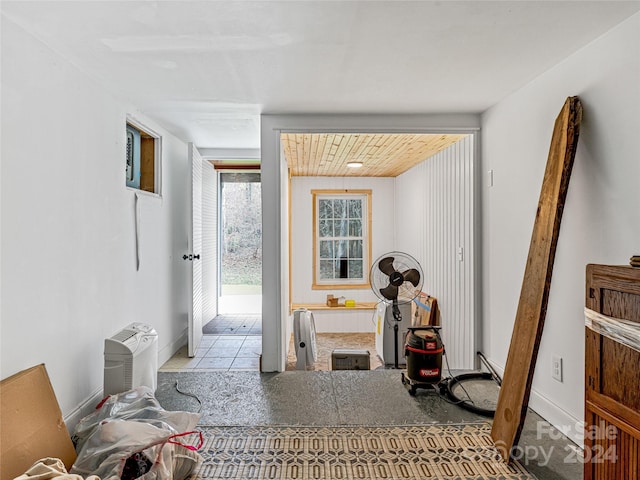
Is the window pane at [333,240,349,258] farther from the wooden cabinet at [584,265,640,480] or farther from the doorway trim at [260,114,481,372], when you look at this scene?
the wooden cabinet at [584,265,640,480]

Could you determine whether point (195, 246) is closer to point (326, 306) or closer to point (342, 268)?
point (326, 306)

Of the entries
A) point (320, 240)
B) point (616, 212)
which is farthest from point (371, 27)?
point (320, 240)

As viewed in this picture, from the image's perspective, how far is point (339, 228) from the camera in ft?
21.5

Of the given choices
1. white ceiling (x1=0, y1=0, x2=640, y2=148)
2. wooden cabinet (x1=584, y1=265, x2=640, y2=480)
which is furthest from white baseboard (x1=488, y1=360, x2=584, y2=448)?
white ceiling (x1=0, y1=0, x2=640, y2=148)

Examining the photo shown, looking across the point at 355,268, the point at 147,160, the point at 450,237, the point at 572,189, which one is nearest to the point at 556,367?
the point at 572,189

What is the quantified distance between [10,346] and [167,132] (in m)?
2.66

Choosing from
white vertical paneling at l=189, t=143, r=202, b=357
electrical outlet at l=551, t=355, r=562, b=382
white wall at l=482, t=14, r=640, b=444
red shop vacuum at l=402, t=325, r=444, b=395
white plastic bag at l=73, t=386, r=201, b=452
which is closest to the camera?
white wall at l=482, t=14, r=640, b=444

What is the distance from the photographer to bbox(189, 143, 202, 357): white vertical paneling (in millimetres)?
4000

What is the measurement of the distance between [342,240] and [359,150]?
8.18 ft

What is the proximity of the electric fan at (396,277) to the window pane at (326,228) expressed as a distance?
287cm

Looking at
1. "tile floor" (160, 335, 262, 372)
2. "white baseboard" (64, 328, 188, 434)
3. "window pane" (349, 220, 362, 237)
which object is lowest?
"tile floor" (160, 335, 262, 372)

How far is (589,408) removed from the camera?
1.61m

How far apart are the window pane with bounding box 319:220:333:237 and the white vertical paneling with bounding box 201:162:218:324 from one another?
5.63ft

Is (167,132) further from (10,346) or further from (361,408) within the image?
(361,408)
